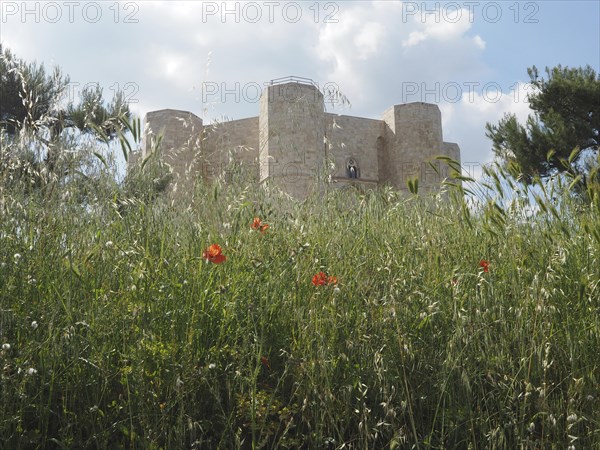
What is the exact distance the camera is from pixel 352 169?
71.7ft

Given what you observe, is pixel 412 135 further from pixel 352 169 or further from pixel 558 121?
pixel 558 121

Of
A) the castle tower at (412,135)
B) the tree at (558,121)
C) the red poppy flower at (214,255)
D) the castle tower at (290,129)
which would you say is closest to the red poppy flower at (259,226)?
the red poppy flower at (214,255)

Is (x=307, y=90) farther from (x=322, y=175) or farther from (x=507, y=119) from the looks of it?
(x=322, y=175)

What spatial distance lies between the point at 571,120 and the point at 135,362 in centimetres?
1340

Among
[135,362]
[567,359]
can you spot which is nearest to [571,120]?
[567,359]

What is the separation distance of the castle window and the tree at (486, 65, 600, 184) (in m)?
8.01

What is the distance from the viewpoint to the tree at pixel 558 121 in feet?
44.0

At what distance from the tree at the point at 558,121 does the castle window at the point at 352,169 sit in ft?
26.3

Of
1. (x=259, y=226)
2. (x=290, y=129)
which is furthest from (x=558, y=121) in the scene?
(x=259, y=226)

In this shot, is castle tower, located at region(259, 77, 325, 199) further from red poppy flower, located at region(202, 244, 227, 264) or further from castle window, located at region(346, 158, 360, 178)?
red poppy flower, located at region(202, 244, 227, 264)

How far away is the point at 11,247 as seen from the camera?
255cm

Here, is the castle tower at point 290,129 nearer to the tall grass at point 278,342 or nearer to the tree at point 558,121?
the tree at point 558,121

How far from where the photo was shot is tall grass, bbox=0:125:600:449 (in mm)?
2014

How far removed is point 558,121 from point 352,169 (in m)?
9.13
